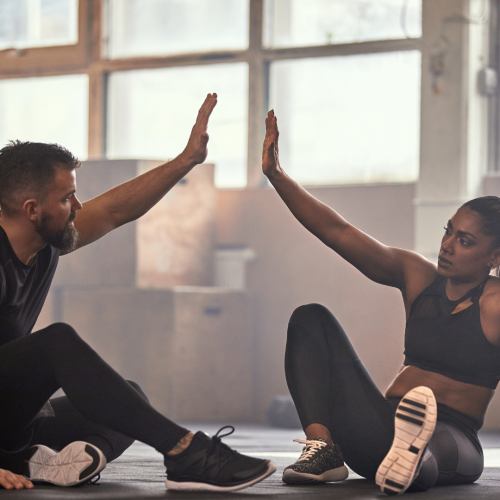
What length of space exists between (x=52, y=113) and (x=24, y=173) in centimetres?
386

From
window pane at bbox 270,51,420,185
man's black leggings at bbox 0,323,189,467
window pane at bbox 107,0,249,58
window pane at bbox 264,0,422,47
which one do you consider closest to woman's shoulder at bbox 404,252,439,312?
man's black leggings at bbox 0,323,189,467

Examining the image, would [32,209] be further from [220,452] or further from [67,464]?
[220,452]

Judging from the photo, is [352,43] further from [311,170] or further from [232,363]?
[232,363]

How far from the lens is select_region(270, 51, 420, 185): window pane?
16.0 feet

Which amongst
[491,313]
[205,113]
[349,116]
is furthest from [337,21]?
[491,313]

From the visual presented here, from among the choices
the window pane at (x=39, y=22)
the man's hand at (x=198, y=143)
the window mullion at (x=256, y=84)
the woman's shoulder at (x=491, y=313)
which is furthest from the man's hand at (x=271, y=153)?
the window pane at (x=39, y=22)

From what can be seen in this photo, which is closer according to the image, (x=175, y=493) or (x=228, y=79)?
(x=175, y=493)

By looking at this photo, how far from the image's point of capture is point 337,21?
5023mm

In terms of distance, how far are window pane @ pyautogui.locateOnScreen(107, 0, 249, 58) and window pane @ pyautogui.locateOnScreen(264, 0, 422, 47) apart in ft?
0.68

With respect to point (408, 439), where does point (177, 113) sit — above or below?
above

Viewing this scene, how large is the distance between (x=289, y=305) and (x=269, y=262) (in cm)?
29

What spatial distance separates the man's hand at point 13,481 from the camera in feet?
5.94

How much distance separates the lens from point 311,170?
5.13 meters

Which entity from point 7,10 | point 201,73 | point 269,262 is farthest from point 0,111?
point 269,262
